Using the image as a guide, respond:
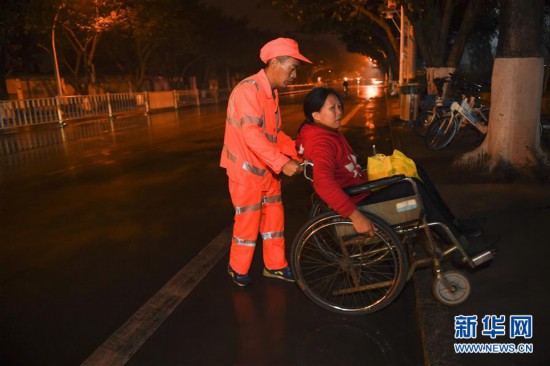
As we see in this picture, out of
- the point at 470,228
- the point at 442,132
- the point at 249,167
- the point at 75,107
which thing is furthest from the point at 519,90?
the point at 75,107

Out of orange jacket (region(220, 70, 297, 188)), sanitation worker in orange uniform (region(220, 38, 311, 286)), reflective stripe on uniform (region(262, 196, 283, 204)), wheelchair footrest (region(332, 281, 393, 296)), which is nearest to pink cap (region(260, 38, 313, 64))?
sanitation worker in orange uniform (region(220, 38, 311, 286))

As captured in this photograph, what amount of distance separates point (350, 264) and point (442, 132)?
6.50m

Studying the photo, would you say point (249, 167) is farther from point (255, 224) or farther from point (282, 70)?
point (282, 70)

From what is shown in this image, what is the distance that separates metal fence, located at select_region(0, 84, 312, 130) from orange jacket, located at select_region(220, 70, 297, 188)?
52.2 feet

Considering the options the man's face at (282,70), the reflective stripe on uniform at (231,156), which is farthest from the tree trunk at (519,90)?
the reflective stripe on uniform at (231,156)

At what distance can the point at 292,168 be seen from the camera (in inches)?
125

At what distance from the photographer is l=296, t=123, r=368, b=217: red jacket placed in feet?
10.00

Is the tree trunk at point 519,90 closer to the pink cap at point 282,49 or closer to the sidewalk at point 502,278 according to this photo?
the sidewalk at point 502,278

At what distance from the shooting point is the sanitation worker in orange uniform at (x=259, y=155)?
3307mm

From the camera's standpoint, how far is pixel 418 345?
300 centimetres

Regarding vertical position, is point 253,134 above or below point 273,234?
above

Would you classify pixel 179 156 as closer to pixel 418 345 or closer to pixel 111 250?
pixel 111 250

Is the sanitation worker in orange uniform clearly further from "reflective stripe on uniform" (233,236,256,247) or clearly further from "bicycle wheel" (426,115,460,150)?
"bicycle wheel" (426,115,460,150)

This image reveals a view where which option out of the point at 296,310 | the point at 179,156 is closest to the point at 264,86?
the point at 296,310
